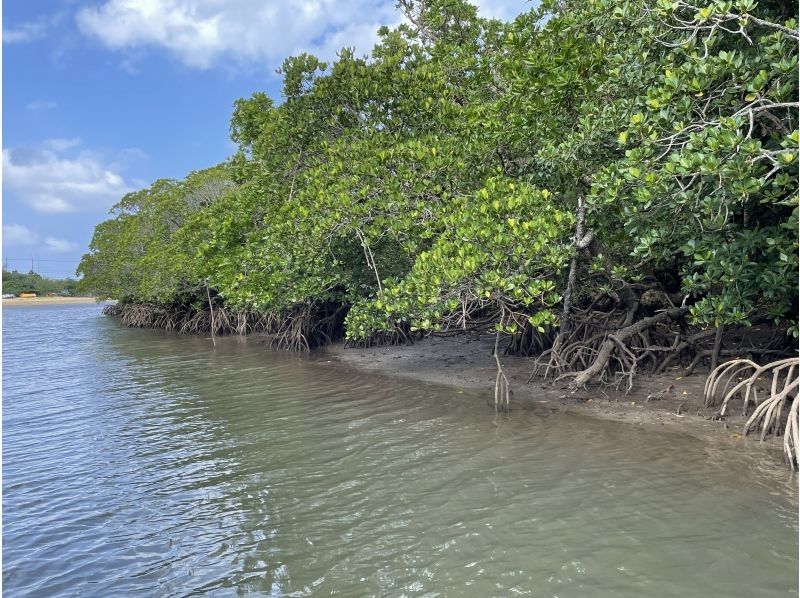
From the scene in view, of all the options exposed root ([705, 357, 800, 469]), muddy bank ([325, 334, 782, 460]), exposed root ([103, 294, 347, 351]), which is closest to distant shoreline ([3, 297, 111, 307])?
exposed root ([103, 294, 347, 351])

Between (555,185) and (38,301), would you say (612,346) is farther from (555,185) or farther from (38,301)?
(38,301)

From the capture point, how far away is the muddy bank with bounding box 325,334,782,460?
6246 mm

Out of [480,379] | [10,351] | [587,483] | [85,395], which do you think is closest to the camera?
[587,483]

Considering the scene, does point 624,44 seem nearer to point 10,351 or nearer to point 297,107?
point 297,107

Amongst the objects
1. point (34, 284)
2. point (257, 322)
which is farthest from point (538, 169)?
point (34, 284)

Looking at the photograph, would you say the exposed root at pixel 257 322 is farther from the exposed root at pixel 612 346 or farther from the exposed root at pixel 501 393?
the exposed root at pixel 501 393

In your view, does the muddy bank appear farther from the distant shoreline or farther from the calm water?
the distant shoreline

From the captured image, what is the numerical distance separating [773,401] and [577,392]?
2597 mm

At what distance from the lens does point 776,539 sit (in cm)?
376

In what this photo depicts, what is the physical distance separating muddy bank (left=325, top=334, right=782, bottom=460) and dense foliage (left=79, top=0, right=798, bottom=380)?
93 centimetres

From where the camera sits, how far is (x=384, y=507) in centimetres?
456

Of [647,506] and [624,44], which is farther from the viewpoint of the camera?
[624,44]

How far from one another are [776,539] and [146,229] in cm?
2488

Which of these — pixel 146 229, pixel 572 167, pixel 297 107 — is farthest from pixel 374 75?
pixel 146 229
